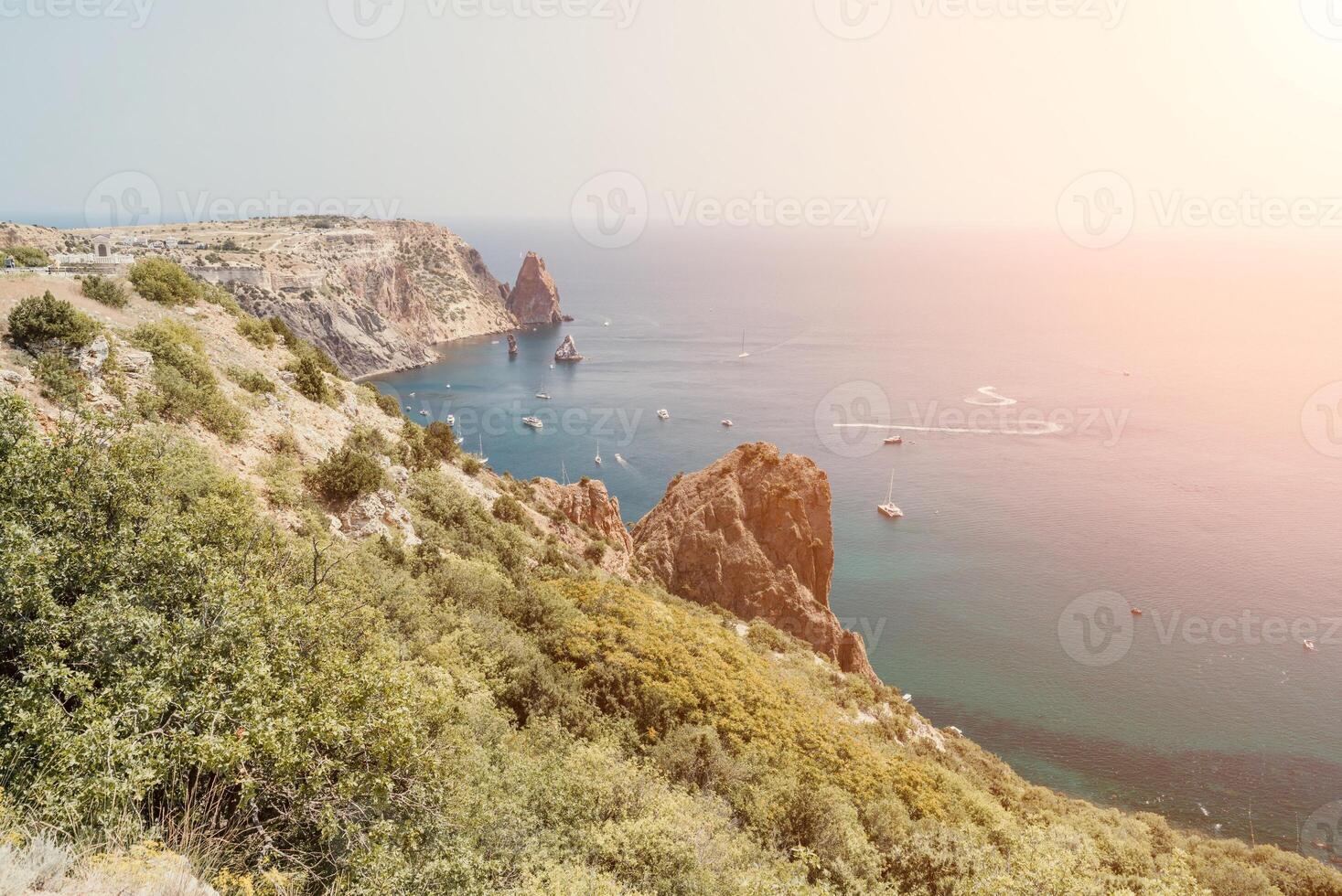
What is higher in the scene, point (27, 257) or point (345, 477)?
point (27, 257)

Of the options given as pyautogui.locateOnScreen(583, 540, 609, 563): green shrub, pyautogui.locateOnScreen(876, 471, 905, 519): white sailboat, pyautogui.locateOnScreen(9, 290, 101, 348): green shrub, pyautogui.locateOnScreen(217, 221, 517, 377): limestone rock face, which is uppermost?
pyautogui.locateOnScreen(217, 221, 517, 377): limestone rock face

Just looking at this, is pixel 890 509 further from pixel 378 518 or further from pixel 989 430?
pixel 378 518

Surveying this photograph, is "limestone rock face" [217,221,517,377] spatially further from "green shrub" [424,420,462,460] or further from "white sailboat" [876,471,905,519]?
"white sailboat" [876,471,905,519]

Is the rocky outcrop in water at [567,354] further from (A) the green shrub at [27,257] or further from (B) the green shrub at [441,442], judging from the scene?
(A) the green shrub at [27,257]

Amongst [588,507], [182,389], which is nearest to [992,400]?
[588,507]

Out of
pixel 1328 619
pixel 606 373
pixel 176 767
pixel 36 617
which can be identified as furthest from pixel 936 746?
pixel 606 373

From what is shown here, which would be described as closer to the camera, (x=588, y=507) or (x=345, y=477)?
(x=345, y=477)

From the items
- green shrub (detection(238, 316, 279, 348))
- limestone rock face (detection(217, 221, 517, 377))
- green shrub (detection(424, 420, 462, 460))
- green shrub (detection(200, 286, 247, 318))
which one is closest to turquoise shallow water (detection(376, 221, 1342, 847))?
limestone rock face (detection(217, 221, 517, 377))
